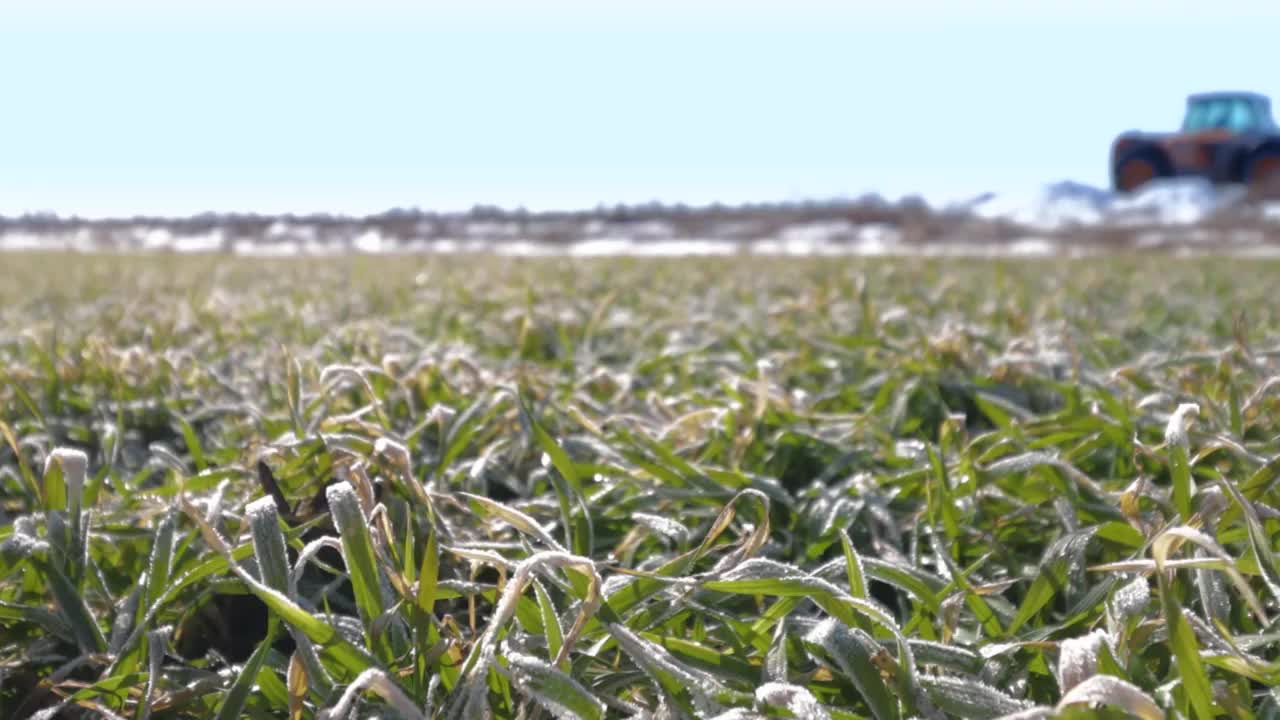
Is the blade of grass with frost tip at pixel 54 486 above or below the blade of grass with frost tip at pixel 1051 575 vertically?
above

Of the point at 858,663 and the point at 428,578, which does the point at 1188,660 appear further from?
the point at 428,578

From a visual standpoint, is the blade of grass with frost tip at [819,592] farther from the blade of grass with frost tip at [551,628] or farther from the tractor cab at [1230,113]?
the tractor cab at [1230,113]

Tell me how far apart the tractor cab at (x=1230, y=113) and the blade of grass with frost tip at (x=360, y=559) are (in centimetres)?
1849

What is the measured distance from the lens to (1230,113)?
1727 cm

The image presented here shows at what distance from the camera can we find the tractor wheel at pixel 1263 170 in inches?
619

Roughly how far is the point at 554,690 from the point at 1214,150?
17346 millimetres

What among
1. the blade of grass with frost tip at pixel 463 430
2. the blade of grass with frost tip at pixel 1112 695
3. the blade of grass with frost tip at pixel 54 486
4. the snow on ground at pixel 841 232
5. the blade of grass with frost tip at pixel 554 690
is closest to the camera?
the blade of grass with frost tip at pixel 1112 695

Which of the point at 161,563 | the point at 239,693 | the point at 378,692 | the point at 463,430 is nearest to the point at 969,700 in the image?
the point at 378,692

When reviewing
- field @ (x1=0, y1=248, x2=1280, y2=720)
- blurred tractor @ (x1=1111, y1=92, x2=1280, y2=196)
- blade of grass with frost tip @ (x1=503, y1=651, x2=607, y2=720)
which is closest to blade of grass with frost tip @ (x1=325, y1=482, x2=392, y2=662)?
field @ (x1=0, y1=248, x2=1280, y2=720)

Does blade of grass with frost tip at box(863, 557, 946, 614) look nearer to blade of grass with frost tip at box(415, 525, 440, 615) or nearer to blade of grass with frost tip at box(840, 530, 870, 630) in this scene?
blade of grass with frost tip at box(840, 530, 870, 630)

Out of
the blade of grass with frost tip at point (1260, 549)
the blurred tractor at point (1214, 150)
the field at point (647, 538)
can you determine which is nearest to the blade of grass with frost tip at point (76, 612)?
the field at point (647, 538)

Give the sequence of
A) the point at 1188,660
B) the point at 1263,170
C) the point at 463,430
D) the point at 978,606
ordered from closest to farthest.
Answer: the point at 1188,660, the point at 978,606, the point at 463,430, the point at 1263,170

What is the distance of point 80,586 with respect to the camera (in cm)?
87

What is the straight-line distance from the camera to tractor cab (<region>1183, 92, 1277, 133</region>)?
17141mm
